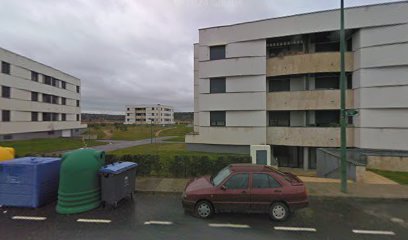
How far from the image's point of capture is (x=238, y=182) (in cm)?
705

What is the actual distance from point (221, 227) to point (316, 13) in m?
19.5

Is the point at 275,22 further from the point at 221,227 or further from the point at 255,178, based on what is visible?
the point at 221,227

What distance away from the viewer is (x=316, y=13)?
19.8 meters

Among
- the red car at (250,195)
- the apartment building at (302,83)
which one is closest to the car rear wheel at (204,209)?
the red car at (250,195)

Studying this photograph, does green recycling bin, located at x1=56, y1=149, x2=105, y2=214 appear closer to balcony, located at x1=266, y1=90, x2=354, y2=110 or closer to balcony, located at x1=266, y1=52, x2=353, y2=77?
balcony, located at x1=266, y1=90, x2=354, y2=110

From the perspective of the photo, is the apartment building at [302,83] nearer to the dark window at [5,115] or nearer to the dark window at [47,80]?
the dark window at [5,115]

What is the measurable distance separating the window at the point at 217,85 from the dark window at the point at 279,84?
4.33 m

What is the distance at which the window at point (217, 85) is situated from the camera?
2275 cm

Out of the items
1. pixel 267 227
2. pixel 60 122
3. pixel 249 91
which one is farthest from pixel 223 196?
pixel 60 122

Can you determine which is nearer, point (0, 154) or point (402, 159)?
point (0, 154)

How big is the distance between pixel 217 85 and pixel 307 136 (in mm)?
8918

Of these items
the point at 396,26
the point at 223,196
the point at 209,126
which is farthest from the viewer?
the point at 209,126

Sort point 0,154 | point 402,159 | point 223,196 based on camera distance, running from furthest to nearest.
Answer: point 402,159 → point 0,154 → point 223,196

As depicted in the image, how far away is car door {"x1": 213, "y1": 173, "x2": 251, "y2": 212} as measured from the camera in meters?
6.90
